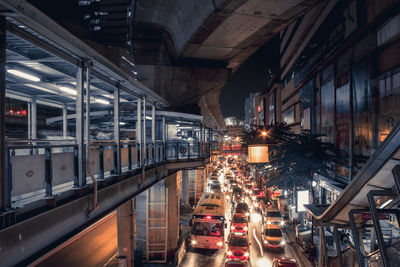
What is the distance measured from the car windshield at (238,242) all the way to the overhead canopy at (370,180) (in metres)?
10.6

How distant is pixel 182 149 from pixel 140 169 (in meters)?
6.98

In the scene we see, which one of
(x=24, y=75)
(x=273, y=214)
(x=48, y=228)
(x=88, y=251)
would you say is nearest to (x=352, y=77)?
(x=273, y=214)

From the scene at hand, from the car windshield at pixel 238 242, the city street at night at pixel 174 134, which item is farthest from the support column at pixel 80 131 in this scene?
the car windshield at pixel 238 242

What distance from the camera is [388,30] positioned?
10.7 metres

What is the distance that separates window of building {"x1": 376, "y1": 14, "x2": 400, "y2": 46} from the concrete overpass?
197 inches

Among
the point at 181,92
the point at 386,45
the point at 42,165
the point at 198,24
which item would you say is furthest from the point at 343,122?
the point at 42,165

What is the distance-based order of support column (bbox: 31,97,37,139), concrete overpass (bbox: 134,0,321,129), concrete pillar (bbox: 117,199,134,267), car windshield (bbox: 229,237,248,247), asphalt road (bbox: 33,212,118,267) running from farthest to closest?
asphalt road (bbox: 33,212,118,267) → car windshield (bbox: 229,237,248,247) → concrete overpass (bbox: 134,0,321,129) → concrete pillar (bbox: 117,199,134,267) → support column (bbox: 31,97,37,139)

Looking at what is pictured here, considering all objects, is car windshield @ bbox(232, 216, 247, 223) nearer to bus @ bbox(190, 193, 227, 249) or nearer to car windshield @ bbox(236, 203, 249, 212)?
bus @ bbox(190, 193, 227, 249)

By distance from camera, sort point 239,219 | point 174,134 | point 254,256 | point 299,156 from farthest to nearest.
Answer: point 174,134 < point 239,219 < point 254,256 < point 299,156

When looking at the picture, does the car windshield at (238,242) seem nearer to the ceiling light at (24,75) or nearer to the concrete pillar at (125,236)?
the concrete pillar at (125,236)

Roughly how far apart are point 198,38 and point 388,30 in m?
12.4

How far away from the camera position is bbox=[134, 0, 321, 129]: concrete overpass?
51.1 feet

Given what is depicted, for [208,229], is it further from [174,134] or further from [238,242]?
[174,134]

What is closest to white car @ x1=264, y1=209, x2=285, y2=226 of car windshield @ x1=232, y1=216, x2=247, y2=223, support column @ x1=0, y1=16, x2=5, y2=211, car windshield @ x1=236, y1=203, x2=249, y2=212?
car windshield @ x1=232, y1=216, x2=247, y2=223
